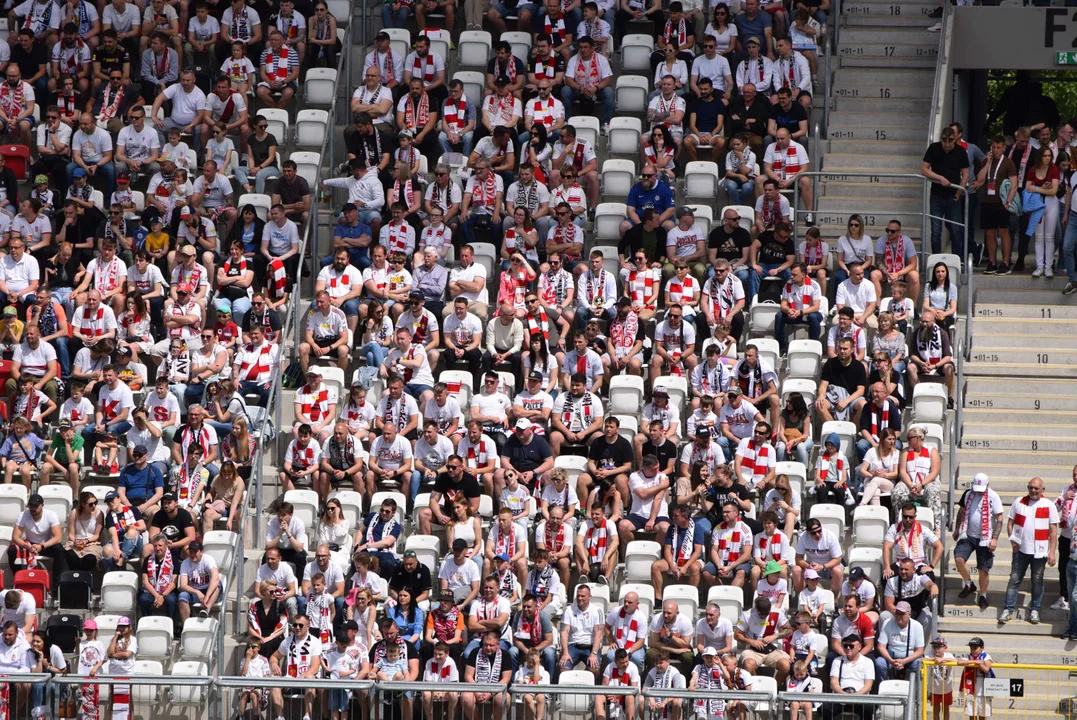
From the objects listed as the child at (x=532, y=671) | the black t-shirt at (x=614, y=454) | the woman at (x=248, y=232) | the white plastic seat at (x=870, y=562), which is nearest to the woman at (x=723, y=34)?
the woman at (x=248, y=232)

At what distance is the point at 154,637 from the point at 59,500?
219 centimetres

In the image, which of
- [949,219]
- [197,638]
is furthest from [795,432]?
[197,638]

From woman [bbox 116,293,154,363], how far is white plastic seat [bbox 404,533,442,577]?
436 cm

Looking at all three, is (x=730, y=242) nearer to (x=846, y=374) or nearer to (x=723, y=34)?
(x=846, y=374)

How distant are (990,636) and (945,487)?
6.16 ft

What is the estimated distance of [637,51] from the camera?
26516mm

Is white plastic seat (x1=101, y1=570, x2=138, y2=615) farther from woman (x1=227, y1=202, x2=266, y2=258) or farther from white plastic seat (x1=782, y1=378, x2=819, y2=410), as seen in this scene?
white plastic seat (x1=782, y1=378, x2=819, y2=410)

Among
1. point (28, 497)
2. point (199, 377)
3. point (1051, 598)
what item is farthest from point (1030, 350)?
point (28, 497)

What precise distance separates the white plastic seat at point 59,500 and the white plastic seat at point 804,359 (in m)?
7.67

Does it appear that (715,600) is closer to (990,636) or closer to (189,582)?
(990,636)

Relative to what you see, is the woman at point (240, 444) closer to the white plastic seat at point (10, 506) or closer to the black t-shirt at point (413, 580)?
the white plastic seat at point (10, 506)

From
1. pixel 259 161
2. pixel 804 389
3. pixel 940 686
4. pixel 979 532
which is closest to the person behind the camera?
pixel 940 686

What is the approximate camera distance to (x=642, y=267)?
2361cm

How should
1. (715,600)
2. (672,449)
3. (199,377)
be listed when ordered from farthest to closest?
(199,377) → (672,449) → (715,600)
